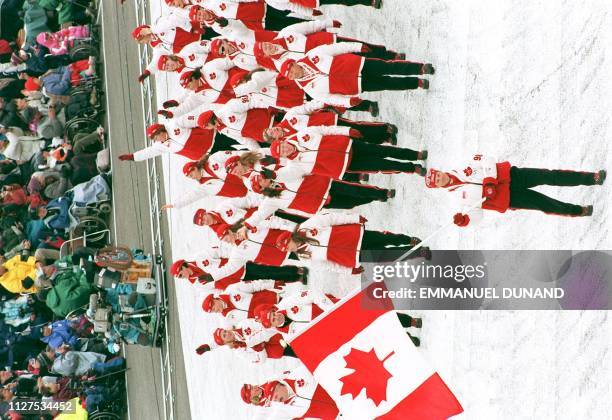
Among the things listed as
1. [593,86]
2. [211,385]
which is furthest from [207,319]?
[593,86]

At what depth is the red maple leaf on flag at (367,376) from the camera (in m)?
6.08

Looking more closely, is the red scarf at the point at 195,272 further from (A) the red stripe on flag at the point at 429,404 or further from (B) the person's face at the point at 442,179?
(B) the person's face at the point at 442,179

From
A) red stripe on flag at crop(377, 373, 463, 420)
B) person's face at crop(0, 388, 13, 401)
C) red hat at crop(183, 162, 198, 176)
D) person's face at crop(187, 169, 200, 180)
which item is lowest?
red stripe on flag at crop(377, 373, 463, 420)

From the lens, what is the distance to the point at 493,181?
6.20 metres

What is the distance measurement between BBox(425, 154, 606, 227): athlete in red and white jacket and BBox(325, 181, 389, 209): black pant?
6.40 ft

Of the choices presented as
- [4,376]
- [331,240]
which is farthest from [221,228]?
[4,376]

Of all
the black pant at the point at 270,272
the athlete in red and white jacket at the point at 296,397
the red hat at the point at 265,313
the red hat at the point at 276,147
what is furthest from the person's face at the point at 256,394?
the red hat at the point at 276,147

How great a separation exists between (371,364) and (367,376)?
0.30 feet

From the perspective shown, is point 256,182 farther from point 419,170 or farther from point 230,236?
point 419,170

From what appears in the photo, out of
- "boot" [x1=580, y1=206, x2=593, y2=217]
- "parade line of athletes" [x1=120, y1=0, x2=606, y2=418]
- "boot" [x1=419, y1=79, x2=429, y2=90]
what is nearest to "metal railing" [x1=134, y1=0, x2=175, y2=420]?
"parade line of athletes" [x1=120, y1=0, x2=606, y2=418]

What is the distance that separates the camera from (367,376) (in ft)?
20.1

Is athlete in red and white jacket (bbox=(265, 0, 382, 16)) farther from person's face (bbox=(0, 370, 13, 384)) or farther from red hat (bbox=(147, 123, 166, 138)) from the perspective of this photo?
person's face (bbox=(0, 370, 13, 384))

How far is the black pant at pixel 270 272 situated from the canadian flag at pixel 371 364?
287 centimetres

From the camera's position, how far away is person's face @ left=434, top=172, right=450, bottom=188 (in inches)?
243
